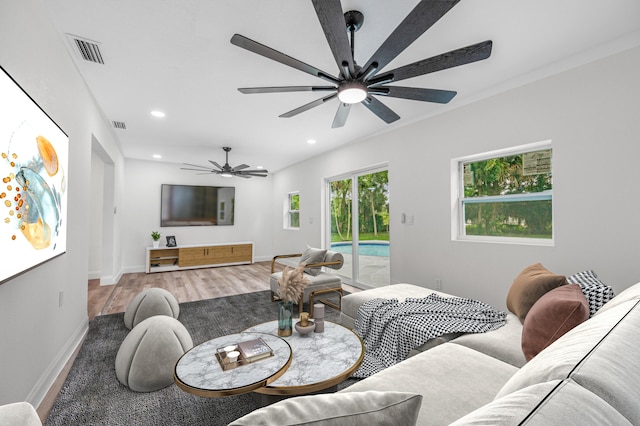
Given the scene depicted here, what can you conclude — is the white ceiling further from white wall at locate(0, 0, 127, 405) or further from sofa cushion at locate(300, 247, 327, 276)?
sofa cushion at locate(300, 247, 327, 276)

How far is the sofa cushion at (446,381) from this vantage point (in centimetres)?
117

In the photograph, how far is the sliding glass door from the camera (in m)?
4.74

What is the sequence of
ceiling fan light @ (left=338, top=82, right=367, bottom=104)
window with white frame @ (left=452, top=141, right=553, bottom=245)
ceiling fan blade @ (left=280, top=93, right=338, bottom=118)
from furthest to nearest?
window with white frame @ (left=452, top=141, right=553, bottom=245) → ceiling fan blade @ (left=280, top=93, right=338, bottom=118) → ceiling fan light @ (left=338, top=82, right=367, bottom=104)

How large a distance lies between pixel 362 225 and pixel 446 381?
3.85 m

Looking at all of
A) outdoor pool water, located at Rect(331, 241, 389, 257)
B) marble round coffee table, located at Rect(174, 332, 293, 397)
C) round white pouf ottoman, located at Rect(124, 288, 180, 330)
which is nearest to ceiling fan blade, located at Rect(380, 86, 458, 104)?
marble round coffee table, located at Rect(174, 332, 293, 397)

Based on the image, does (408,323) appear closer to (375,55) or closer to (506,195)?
(375,55)

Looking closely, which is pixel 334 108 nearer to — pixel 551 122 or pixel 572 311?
pixel 551 122

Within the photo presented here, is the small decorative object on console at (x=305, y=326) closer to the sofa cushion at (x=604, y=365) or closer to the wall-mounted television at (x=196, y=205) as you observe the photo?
the sofa cushion at (x=604, y=365)

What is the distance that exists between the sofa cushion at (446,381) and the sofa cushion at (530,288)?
0.68 meters

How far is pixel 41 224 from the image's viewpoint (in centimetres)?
179

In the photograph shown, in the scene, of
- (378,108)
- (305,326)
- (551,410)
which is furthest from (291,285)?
(551,410)

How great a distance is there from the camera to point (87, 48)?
7.80 feet

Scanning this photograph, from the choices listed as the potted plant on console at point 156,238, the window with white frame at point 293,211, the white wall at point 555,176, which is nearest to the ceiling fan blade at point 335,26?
the white wall at point 555,176

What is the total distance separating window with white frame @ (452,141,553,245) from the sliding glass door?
4.08 feet
